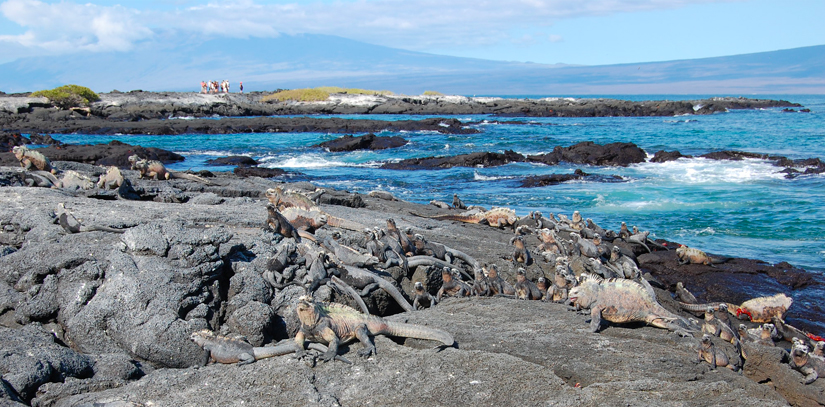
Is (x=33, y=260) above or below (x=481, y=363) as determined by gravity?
above

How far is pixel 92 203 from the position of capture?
8.00 meters

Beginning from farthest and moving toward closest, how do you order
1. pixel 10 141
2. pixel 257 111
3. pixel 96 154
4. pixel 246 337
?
pixel 257 111, pixel 10 141, pixel 96 154, pixel 246 337

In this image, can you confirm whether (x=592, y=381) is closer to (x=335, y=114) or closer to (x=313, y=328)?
(x=313, y=328)

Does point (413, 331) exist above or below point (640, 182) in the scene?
above

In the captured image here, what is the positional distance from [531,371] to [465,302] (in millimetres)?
2026

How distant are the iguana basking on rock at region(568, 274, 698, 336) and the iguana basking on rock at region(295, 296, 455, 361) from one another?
182cm

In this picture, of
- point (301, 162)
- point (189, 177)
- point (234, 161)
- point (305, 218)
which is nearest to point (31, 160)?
point (189, 177)

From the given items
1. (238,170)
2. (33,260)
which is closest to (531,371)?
(33,260)

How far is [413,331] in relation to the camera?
16.2 feet

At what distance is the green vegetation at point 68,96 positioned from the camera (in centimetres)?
4522

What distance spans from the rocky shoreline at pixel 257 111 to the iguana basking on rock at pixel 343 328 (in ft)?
110

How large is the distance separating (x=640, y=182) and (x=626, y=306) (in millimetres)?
15972

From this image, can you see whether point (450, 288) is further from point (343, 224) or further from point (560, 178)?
point (560, 178)

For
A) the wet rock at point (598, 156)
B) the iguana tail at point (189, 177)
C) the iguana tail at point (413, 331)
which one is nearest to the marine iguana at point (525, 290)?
the iguana tail at point (413, 331)
